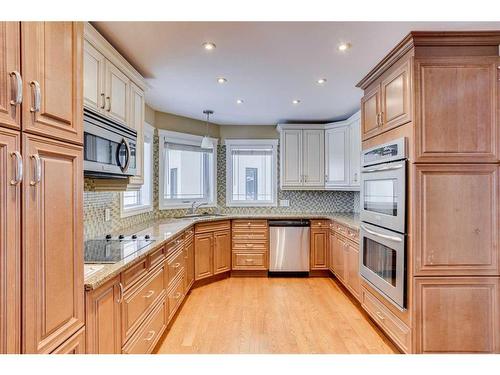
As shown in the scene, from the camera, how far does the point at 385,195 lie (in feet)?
7.20

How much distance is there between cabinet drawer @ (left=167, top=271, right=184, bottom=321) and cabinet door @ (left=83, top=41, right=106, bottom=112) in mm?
1716

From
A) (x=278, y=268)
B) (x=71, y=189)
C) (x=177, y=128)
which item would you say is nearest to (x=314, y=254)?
(x=278, y=268)

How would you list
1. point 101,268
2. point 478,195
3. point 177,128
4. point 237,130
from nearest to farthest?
point 101,268 → point 478,195 → point 177,128 → point 237,130

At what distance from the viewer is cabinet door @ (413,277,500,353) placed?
6.15 ft

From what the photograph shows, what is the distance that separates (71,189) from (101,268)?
59cm

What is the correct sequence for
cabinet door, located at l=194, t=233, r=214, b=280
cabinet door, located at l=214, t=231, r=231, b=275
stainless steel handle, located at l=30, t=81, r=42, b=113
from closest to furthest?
stainless steel handle, located at l=30, t=81, r=42, b=113 < cabinet door, located at l=194, t=233, r=214, b=280 < cabinet door, located at l=214, t=231, r=231, b=275

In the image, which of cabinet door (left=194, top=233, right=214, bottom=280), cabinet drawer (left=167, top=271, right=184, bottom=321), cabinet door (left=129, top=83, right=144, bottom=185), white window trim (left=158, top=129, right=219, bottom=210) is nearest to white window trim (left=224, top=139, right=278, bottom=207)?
white window trim (left=158, top=129, right=219, bottom=210)

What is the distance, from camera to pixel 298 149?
445 cm

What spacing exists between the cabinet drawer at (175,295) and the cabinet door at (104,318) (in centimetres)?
102

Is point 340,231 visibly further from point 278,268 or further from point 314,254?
point 278,268

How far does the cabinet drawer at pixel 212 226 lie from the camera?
3722 millimetres

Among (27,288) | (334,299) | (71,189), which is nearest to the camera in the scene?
(27,288)

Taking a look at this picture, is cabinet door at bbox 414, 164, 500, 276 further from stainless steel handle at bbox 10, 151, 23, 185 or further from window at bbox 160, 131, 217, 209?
window at bbox 160, 131, 217, 209

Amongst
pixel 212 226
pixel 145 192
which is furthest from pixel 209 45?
pixel 212 226
